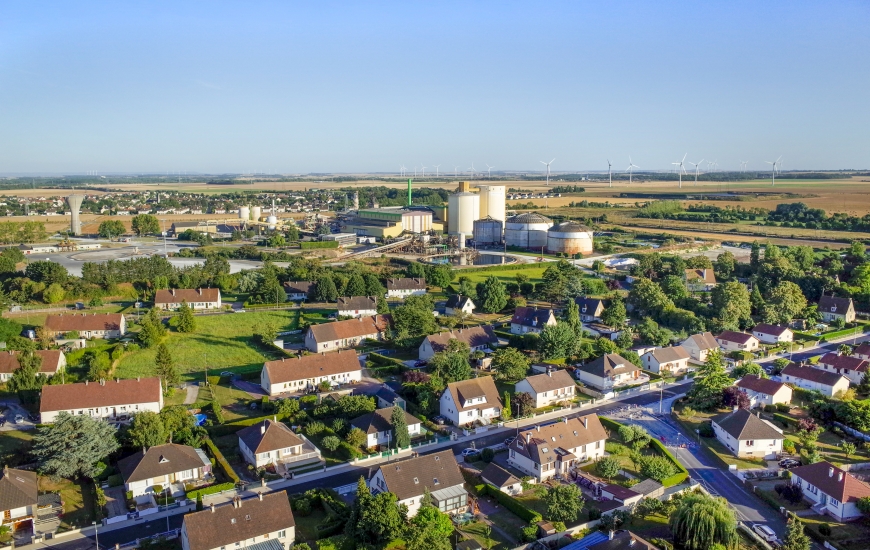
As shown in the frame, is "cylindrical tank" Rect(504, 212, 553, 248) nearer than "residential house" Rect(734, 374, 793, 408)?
No

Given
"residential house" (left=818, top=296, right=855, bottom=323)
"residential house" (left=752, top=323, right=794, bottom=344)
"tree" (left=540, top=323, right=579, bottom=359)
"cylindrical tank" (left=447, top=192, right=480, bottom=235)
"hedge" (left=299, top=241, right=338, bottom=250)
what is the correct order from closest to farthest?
1. "tree" (left=540, top=323, right=579, bottom=359)
2. "residential house" (left=752, top=323, right=794, bottom=344)
3. "residential house" (left=818, top=296, right=855, bottom=323)
4. "hedge" (left=299, top=241, right=338, bottom=250)
5. "cylindrical tank" (left=447, top=192, right=480, bottom=235)

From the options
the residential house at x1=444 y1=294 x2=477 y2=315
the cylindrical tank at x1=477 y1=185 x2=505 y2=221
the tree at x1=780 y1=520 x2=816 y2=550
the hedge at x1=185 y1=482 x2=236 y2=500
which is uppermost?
the cylindrical tank at x1=477 y1=185 x2=505 y2=221

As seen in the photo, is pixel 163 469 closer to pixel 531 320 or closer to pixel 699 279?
pixel 531 320

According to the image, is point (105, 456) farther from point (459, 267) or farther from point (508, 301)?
point (459, 267)

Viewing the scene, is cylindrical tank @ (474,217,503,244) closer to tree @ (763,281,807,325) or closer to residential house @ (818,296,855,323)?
tree @ (763,281,807,325)

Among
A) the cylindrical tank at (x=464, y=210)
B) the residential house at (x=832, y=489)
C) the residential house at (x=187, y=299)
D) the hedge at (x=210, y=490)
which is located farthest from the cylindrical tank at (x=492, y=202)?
the hedge at (x=210, y=490)

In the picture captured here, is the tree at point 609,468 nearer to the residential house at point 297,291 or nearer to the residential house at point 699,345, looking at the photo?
the residential house at point 699,345

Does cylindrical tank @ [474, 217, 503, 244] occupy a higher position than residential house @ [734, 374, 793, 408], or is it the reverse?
cylindrical tank @ [474, 217, 503, 244]

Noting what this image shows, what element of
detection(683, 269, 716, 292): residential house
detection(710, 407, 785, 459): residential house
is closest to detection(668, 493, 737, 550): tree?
detection(710, 407, 785, 459): residential house

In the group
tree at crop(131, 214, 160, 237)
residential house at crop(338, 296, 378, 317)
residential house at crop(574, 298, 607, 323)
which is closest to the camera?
residential house at crop(574, 298, 607, 323)
